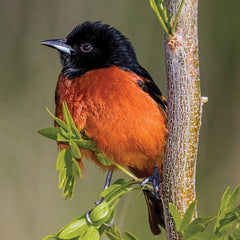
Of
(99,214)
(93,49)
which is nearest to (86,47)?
(93,49)

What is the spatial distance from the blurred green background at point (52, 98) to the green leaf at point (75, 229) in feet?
6.12

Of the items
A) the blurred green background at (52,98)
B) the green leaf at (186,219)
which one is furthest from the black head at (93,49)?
the green leaf at (186,219)

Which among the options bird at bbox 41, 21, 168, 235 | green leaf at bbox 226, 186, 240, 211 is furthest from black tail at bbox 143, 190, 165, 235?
green leaf at bbox 226, 186, 240, 211

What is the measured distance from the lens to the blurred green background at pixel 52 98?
3.54m

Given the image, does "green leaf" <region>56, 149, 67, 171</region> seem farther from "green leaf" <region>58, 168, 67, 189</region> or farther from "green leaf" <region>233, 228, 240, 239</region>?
"green leaf" <region>233, 228, 240, 239</region>

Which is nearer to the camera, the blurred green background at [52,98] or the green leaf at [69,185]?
the green leaf at [69,185]

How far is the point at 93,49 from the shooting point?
2.76 meters

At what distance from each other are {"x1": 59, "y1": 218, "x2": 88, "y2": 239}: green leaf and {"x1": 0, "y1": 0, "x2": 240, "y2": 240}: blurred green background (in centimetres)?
187

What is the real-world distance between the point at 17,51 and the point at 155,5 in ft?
9.01

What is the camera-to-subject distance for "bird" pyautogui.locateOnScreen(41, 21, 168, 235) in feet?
7.23

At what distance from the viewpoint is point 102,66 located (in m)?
2.59

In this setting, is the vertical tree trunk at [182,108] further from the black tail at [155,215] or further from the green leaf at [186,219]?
the black tail at [155,215]

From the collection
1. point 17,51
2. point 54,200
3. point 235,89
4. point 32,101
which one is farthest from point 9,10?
point 235,89

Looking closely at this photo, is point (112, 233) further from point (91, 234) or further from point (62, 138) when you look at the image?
point (62, 138)
